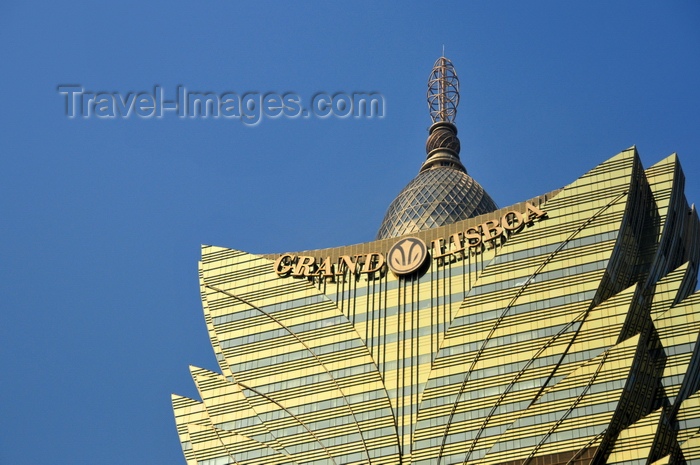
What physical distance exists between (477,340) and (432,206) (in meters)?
30.8

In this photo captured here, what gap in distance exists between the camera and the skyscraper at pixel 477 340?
158m

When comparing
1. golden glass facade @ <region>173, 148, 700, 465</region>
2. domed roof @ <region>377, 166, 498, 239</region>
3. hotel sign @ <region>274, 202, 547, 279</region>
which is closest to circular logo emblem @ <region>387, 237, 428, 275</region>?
hotel sign @ <region>274, 202, 547, 279</region>

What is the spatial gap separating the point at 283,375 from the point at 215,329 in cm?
1240

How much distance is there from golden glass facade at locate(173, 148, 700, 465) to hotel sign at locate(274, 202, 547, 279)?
210mm

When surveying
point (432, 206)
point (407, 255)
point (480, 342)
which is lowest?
point (480, 342)

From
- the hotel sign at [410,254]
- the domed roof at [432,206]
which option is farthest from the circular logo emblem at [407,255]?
the domed roof at [432,206]

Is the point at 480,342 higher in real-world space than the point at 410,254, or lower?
lower

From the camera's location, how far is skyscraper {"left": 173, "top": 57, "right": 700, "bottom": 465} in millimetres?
158375

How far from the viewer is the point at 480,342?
167375 mm

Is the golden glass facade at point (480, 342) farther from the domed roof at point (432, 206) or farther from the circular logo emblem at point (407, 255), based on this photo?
the domed roof at point (432, 206)

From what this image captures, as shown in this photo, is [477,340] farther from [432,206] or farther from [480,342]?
[432,206]

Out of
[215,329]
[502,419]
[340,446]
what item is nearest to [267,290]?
[215,329]

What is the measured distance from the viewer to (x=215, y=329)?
7254 inches

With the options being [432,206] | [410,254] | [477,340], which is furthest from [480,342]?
[432,206]
